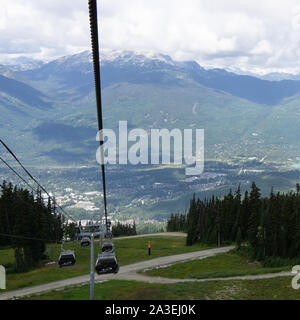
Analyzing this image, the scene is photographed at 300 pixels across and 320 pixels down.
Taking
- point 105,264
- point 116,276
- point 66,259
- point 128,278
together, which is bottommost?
point 116,276

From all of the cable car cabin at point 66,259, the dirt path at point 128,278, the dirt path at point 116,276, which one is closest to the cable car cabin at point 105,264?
the cable car cabin at point 66,259

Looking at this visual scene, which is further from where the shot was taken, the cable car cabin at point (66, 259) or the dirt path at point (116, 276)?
the dirt path at point (116, 276)

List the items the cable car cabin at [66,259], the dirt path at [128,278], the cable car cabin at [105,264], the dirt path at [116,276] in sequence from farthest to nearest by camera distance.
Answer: the dirt path at [116,276] → the dirt path at [128,278] → the cable car cabin at [66,259] → the cable car cabin at [105,264]

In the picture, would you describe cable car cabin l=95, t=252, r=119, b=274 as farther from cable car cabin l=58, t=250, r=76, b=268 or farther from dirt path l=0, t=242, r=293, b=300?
dirt path l=0, t=242, r=293, b=300

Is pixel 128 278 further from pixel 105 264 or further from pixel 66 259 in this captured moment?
pixel 105 264

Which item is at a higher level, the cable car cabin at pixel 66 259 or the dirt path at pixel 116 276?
the cable car cabin at pixel 66 259

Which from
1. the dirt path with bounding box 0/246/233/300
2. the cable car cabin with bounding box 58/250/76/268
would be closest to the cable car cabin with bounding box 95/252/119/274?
the cable car cabin with bounding box 58/250/76/268

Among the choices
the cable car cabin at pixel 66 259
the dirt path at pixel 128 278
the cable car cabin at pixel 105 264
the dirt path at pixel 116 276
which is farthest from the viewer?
the dirt path at pixel 116 276

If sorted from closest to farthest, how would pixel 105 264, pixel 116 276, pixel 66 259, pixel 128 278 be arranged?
pixel 105 264
pixel 66 259
pixel 128 278
pixel 116 276

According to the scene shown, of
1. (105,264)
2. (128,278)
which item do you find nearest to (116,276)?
(128,278)

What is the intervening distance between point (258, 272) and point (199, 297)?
19.6 m

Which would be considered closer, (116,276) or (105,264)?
(105,264)

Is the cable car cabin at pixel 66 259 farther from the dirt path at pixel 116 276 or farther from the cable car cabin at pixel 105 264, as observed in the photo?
the cable car cabin at pixel 105 264
